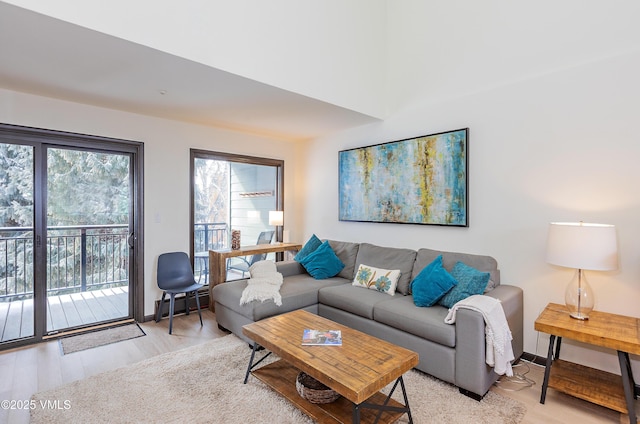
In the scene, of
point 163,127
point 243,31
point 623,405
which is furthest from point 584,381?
point 163,127

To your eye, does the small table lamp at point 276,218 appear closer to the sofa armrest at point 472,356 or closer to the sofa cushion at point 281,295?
the sofa cushion at point 281,295

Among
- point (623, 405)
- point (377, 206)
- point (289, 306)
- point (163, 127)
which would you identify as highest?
point (163, 127)

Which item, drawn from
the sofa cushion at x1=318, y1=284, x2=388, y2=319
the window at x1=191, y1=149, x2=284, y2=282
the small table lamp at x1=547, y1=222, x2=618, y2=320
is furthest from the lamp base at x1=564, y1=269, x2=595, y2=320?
the window at x1=191, y1=149, x2=284, y2=282

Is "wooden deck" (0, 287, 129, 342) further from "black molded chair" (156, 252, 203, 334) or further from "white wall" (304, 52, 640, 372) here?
"white wall" (304, 52, 640, 372)

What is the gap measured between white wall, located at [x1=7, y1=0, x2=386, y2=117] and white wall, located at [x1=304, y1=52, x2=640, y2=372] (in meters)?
0.88

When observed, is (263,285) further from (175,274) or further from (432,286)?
(432,286)

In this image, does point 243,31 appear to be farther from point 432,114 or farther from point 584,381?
point 584,381

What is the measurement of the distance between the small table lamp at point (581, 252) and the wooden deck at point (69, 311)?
169 inches

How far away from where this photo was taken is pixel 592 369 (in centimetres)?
243

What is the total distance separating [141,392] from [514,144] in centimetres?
358

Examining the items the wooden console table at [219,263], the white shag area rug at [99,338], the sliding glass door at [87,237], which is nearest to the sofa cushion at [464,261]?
the wooden console table at [219,263]

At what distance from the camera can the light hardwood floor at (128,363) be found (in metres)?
2.07

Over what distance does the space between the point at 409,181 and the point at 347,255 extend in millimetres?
1167

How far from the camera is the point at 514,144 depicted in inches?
113
